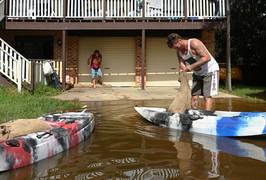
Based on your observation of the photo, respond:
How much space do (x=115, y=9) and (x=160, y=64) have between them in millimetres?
3713

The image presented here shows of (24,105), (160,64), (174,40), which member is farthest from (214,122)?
(160,64)

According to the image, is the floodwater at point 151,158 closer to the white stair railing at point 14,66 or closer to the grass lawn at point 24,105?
the grass lawn at point 24,105

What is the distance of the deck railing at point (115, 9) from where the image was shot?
796 inches

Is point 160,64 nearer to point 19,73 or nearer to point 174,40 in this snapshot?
point 19,73

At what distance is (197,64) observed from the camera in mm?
10031

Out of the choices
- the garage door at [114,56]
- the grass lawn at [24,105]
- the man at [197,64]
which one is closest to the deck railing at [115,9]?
the garage door at [114,56]

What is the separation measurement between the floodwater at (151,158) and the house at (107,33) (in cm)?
878

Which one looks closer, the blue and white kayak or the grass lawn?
the blue and white kayak

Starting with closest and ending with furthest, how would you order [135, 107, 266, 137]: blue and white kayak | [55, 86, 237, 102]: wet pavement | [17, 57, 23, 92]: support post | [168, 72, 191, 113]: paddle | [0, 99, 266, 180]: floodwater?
[0, 99, 266, 180]: floodwater → [135, 107, 266, 137]: blue and white kayak → [168, 72, 191, 113]: paddle → [55, 86, 237, 102]: wet pavement → [17, 57, 23, 92]: support post

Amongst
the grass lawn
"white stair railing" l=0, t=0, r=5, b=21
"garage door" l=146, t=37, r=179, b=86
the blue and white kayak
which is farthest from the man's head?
"garage door" l=146, t=37, r=179, b=86

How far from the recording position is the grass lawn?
36.1ft

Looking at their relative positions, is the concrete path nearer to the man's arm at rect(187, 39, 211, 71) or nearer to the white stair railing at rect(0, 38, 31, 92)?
the white stair railing at rect(0, 38, 31, 92)

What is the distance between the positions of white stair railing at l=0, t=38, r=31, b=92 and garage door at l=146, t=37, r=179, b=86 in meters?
6.82

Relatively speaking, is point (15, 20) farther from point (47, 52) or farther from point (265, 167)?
point (265, 167)
